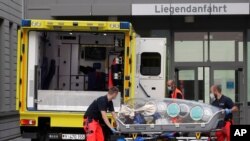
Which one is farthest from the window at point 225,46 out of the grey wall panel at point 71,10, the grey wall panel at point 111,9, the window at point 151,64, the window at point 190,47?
the window at point 151,64

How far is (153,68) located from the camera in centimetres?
1426

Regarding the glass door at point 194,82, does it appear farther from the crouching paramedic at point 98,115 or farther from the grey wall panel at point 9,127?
the crouching paramedic at point 98,115

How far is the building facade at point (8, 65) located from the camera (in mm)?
17806

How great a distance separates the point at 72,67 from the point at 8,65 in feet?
20.1

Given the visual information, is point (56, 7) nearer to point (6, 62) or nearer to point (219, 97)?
point (6, 62)

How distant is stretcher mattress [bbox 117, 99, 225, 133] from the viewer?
9031 mm

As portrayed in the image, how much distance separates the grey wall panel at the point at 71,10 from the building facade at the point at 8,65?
4.33ft

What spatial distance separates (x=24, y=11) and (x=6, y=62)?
2.55m

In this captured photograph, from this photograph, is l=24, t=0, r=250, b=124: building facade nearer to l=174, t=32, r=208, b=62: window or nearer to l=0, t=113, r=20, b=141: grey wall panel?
l=174, t=32, r=208, b=62: window

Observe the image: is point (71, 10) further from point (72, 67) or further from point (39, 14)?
point (72, 67)

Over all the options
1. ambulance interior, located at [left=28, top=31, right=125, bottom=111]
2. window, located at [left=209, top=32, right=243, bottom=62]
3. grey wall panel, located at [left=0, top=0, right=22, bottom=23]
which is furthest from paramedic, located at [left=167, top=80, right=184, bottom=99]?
window, located at [left=209, top=32, right=243, bottom=62]

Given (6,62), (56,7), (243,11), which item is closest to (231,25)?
(243,11)

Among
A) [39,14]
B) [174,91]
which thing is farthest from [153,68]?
[39,14]

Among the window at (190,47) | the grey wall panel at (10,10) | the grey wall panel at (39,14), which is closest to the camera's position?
the grey wall panel at (10,10)
